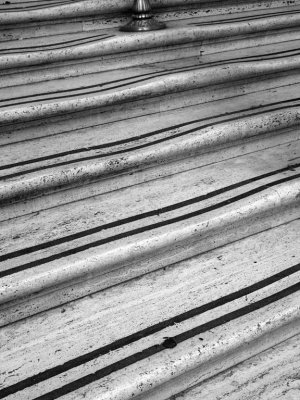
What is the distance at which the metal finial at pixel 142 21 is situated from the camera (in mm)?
2119

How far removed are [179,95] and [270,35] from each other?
65 centimetres

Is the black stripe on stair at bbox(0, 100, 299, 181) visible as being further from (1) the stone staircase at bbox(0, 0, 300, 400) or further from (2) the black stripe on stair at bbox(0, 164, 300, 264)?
(2) the black stripe on stair at bbox(0, 164, 300, 264)

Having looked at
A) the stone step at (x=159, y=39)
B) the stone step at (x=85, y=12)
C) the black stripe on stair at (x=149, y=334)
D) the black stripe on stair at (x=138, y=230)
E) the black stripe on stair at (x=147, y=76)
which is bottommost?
the black stripe on stair at (x=149, y=334)

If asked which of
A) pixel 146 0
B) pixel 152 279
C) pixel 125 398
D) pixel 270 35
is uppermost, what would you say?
pixel 146 0

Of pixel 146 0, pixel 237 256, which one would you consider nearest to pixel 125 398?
pixel 237 256

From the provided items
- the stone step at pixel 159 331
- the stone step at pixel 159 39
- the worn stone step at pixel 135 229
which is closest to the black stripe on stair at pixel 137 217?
the worn stone step at pixel 135 229

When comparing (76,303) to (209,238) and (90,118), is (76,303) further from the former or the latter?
(90,118)

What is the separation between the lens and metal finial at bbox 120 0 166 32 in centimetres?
212

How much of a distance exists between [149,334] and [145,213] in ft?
1.14

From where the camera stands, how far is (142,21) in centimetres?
213

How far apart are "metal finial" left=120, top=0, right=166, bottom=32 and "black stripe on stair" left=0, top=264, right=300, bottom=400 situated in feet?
3.79

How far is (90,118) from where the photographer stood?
1.75 m

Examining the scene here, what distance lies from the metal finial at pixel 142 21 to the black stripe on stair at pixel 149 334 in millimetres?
1155

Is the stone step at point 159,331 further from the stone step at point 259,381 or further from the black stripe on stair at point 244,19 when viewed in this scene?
the black stripe on stair at point 244,19
